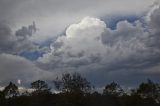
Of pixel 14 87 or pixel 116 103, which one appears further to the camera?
pixel 14 87

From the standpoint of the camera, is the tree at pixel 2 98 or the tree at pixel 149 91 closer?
the tree at pixel 2 98

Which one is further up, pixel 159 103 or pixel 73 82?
pixel 73 82

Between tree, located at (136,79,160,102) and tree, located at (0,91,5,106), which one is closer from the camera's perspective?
tree, located at (0,91,5,106)

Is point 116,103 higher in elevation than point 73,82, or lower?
lower

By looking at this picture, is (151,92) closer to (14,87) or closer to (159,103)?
(159,103)

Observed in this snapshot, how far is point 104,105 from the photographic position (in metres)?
140

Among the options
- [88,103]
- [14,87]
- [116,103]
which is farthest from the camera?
[14,87]

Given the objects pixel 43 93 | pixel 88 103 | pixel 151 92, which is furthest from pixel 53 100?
pixel 151 92

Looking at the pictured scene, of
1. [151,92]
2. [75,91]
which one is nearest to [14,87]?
[75,91]

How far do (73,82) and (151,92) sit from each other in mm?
41952

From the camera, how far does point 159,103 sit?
157m

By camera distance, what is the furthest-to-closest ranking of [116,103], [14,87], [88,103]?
[14,87] → [116,103] → [88,103]

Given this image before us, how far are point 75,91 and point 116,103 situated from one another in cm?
1900

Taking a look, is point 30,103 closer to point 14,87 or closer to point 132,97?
point 14,87
